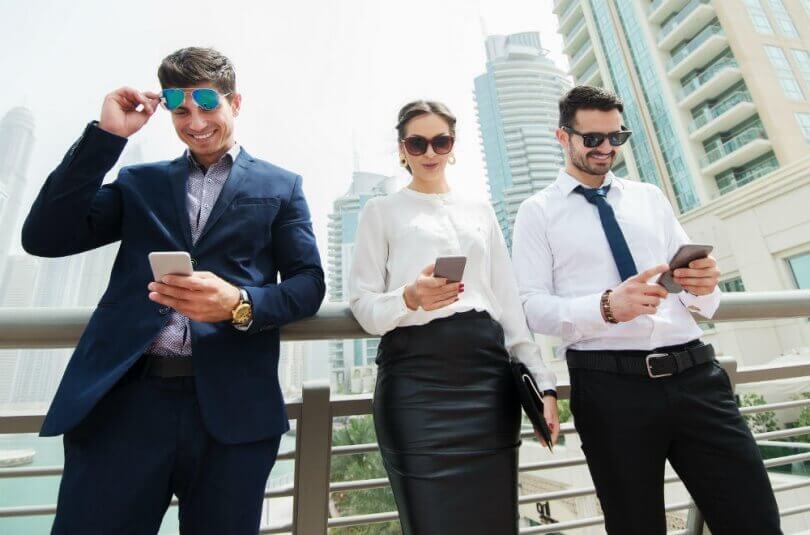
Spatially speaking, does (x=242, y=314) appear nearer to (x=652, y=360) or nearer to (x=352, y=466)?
(x=652, y=360)

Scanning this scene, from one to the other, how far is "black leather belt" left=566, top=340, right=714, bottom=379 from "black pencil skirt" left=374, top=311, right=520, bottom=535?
30 cm

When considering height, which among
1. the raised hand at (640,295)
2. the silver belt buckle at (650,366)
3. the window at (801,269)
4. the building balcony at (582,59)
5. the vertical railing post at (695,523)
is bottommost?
the vertical railing post at (695,523)

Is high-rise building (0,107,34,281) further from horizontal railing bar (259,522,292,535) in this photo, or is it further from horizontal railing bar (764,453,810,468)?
horizontal railing bar (764,453,810,468)

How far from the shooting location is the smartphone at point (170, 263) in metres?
0.82

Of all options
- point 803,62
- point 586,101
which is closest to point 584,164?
Result: point 586,101

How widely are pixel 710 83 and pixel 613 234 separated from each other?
2962cm

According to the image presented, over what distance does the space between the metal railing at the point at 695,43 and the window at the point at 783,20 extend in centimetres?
343

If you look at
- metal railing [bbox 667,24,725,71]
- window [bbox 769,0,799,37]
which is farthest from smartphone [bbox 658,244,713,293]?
window [bbox 769,0,799,37]

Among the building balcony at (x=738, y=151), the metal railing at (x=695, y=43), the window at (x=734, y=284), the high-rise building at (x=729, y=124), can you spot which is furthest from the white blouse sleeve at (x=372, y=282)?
the metal railing at (x=695, y=43)

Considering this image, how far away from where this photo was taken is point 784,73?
907 inches

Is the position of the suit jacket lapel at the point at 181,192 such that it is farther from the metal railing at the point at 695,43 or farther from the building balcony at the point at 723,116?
the metal railing at the point at 695,43

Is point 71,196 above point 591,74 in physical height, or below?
below

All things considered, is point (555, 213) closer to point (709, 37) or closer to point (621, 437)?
point (621, 437)

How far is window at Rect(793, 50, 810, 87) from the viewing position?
76.5 feet
